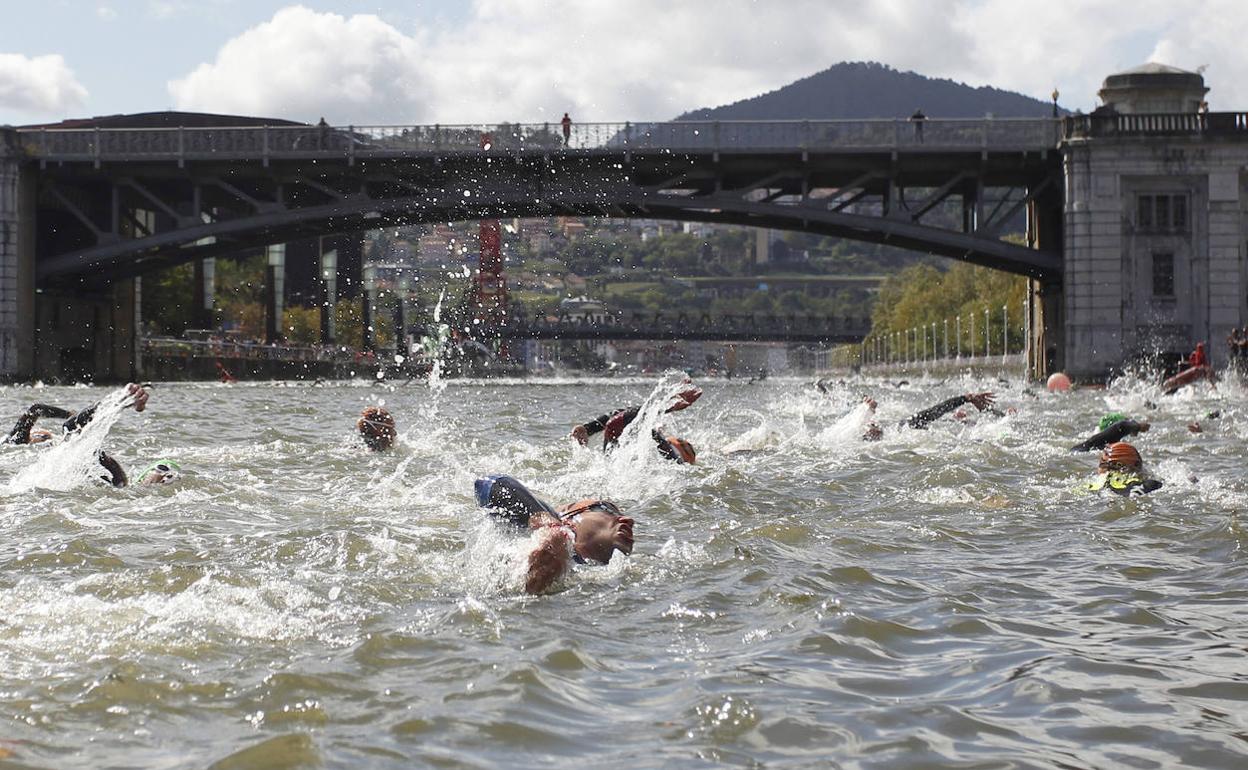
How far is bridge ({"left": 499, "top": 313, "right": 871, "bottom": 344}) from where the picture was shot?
98688 mm

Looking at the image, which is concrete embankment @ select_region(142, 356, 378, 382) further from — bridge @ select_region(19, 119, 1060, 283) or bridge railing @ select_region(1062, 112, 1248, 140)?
bridge railing @ select_region(1062, 112, 1248, 140)

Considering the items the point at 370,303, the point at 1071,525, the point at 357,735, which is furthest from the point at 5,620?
the point at 370,303

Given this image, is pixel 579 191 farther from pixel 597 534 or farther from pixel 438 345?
pixel 597 534

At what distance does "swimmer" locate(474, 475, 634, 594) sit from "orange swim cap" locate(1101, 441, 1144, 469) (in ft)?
20.6

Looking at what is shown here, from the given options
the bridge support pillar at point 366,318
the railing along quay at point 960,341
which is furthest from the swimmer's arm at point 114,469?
Answer: the bridge support pillar at point 366,318

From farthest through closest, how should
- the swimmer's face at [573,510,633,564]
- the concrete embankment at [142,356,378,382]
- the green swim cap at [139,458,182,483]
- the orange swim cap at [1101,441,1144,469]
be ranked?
the concrete embankment at [142,356,378,382], the green swim cap at [139,458,182,483], the orange swim cap at [1101,441,1144,469], the swimmer's face at [573,510,633,564]

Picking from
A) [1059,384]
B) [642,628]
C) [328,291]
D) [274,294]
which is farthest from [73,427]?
[328,291]

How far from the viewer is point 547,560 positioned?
8.45 metres

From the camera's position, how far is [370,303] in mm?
116375

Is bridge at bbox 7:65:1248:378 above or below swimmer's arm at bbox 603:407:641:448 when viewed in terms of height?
above

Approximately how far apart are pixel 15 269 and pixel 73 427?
151 ft

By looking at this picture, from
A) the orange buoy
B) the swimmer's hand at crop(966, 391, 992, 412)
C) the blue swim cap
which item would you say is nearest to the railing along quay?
the orange buoy

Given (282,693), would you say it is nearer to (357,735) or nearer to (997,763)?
(357,735)

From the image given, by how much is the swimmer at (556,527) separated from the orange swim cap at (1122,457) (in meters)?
6.28
